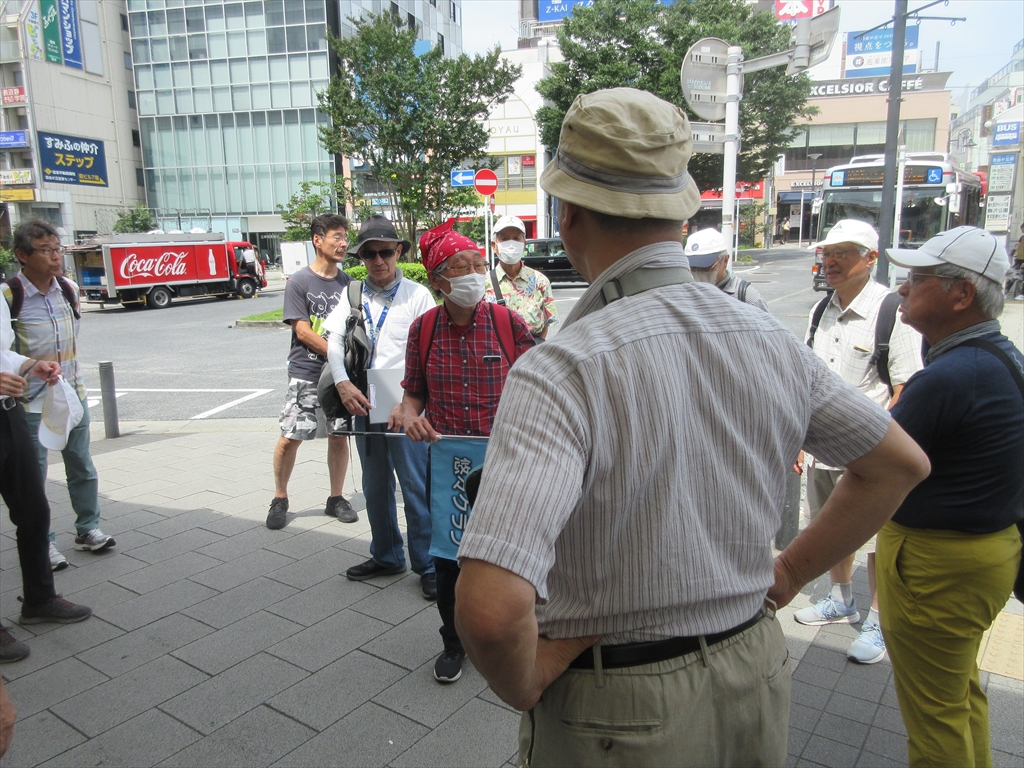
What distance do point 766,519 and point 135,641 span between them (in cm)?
335

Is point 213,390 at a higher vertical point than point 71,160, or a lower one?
lower

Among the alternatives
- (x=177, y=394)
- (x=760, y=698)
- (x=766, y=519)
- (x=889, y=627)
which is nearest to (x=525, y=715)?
(x=760, y=698)

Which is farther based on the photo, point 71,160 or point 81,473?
point 71,160

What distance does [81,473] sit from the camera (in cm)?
450

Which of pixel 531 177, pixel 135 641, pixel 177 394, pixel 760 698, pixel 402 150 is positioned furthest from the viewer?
pixel 531 177

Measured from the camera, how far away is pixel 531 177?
48.4 m

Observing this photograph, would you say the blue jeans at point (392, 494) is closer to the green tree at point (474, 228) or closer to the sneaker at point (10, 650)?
the sneaker at point (10, 650)

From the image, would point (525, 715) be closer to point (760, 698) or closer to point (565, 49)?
point (760, 698)

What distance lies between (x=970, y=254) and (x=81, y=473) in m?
4.71

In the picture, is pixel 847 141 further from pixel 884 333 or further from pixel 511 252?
pixel 884 333

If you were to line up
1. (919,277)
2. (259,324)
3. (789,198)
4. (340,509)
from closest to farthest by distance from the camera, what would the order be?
(919,277) < (340,509) < (259,324) < (789,198)

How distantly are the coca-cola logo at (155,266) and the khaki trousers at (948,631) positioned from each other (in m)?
27.4

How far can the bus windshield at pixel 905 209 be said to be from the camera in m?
18.2

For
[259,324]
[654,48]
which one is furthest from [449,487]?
[654,48]
